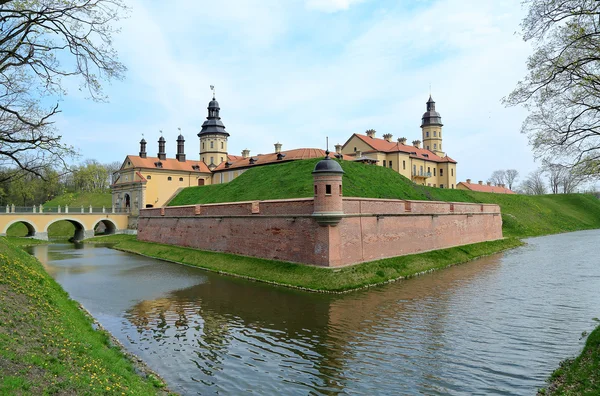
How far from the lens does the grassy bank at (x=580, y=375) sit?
6457mm

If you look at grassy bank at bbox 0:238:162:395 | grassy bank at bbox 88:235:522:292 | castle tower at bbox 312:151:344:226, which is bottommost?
grassy bank at bbox 88:235:522:292

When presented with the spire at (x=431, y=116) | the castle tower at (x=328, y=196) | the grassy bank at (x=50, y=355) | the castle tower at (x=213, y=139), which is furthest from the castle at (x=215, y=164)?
the grassy bank at (x=50, y=355)

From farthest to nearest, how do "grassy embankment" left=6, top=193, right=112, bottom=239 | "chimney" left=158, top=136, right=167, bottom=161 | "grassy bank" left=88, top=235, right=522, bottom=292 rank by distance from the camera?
"chimney" left=158, top=136, right=167, bottom=161 < "grassy embankment" left=6, top=193, right=112, bottom=239 < "grassy bank" left=88, top=235, right=522, bottom=292

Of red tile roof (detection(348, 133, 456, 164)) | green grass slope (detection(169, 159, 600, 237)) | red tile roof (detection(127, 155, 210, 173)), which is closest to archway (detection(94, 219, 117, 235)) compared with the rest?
red tile roof (detection(127, 155, 210, 173))

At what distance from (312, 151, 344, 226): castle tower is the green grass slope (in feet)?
28.0

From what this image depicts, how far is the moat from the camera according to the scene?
327 inches

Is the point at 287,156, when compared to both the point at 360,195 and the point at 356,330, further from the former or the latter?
the point at 356,330

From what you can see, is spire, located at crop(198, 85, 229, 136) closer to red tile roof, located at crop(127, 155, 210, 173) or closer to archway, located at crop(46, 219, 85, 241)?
red tile roof, located at crop(127, 155, 210, 173)

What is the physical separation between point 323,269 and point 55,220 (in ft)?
131

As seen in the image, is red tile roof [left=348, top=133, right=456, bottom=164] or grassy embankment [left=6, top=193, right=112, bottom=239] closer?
grassy embankment [left=6, top=193, right=112, bottom=239]

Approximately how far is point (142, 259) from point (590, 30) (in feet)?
93.0

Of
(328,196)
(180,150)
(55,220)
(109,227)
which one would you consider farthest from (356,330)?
(180,150)

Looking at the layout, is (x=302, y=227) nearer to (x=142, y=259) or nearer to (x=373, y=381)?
(x=373, y=381)

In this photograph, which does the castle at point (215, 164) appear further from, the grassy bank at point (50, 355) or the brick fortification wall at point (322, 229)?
the grassy bank at point (50, 355)
